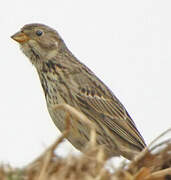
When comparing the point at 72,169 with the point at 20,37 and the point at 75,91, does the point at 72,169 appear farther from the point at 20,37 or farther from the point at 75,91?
the point at 20,37

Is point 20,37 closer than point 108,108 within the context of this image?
Yes

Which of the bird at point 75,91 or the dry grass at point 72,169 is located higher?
the dry grass at point 72,169

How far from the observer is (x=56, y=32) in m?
7.18

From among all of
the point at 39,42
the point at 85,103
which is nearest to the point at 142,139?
the point at 85,103

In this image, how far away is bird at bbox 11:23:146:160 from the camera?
624 cm

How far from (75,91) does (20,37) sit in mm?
850

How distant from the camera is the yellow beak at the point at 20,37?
6416 mm

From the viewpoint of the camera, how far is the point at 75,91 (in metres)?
6.45

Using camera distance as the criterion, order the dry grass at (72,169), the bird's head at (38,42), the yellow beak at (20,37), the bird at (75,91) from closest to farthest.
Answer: the dry grass at (72,169) → the bird at (75,91) → the yellow beak at (20,37) → the bird's head at (38,42)

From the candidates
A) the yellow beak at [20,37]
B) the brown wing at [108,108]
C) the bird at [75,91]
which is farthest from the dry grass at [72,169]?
the yellow beak at [20,37]

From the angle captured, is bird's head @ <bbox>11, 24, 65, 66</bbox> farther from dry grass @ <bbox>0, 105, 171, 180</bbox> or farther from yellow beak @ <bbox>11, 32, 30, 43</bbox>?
dry grass @ <bbox>0, 105, 171, 180</bbox>

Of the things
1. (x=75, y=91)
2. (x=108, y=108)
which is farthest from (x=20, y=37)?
(x=108, y=108)

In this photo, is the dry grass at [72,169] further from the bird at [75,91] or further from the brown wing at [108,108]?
the brown wing at [108,108]

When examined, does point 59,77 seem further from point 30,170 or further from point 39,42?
point 30,170
